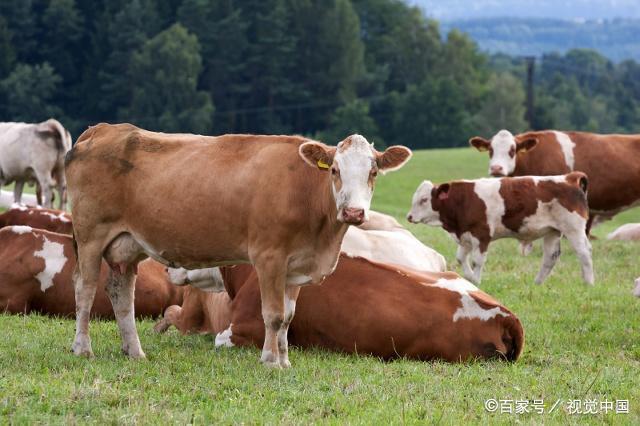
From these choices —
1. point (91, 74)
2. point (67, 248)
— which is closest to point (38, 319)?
point (67, 248)

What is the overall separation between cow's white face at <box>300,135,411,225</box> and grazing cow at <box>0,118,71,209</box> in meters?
13.1

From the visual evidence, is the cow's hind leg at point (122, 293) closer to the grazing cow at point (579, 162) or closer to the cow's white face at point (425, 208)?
the cow's white face at point (425, 208)

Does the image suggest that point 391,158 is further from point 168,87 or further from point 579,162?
point 168,87

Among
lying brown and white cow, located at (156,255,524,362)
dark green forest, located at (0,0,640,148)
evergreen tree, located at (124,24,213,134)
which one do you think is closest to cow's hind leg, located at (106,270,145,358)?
lying brown and white cow, located at (156,255,524,362)

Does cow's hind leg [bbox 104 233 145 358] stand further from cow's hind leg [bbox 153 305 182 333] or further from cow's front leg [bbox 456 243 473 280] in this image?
cow's front leg [bbox 456 243 473 280]

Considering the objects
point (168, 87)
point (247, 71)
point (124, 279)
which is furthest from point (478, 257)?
point (247, 71)

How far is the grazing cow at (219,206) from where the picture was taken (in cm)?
847

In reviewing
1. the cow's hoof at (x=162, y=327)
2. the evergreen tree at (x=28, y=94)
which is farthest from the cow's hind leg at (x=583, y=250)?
the evergreen tree at (x=28, y=94)

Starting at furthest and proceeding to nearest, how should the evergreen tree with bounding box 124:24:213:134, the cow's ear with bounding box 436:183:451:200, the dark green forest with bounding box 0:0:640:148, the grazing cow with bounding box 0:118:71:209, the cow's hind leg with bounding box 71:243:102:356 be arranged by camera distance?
the dark green forest with bounding box 0:0:640:148 < the evergreen tree with bounding box 124:24:213:134 < the grazing cow with bounding box 0:118:71:209 < the cow's ear with bounding box 436:183:451:200 < the cow's hind leg with bounding box 71:243:102:356

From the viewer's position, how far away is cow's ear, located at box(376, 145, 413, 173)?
27.8 feet

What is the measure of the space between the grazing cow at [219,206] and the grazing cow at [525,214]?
18.8 feet

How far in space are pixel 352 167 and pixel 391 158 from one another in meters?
0.47

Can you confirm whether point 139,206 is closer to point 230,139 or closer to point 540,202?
point 230,139

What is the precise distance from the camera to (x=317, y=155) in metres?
8.40
